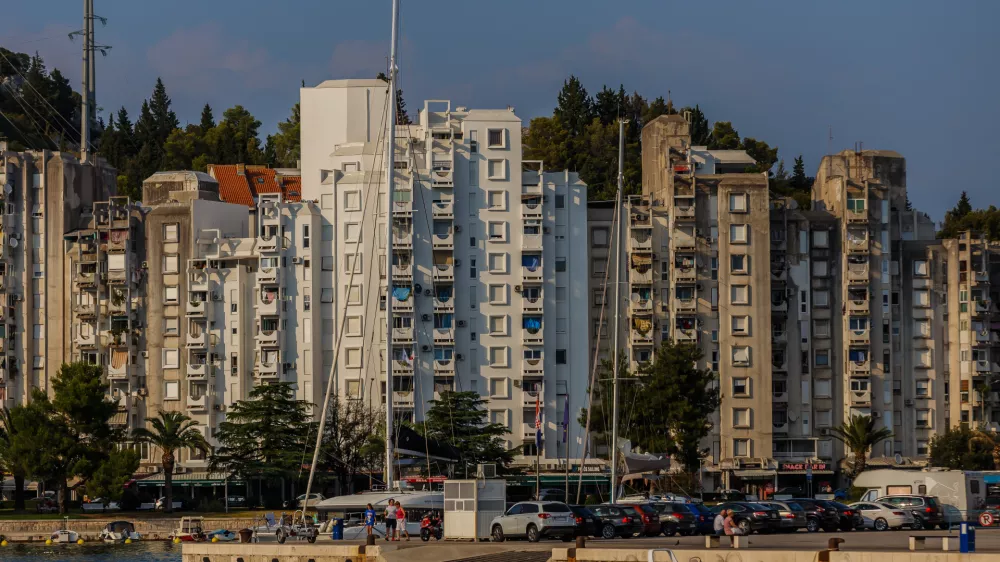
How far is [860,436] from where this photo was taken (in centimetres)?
13700

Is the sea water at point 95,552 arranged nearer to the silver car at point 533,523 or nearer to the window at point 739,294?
the silver car at point 533,523

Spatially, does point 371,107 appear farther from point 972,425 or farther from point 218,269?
point 972,425

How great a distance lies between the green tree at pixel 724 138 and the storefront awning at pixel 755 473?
173 ft

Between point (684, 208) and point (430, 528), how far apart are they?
71.6 meters

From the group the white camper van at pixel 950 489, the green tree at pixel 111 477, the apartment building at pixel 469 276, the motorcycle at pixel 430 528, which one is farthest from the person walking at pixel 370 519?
the apartment building at pixel 469 276

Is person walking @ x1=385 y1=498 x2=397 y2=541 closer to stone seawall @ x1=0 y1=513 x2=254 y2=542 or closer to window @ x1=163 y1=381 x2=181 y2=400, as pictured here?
stone seawall @ x1=0 y1=513 x2=254 y2=542

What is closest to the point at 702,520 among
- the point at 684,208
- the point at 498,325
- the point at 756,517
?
the point at 756,517

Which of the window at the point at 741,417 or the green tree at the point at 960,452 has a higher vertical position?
the window at the point at 741,417

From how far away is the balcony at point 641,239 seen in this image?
5561 inches

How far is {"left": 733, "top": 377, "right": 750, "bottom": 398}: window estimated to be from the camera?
140500 millimetres

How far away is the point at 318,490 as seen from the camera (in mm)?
126625

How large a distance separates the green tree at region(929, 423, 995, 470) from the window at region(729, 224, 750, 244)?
69.8 ft

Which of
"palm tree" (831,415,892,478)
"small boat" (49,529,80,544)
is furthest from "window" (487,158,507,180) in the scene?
"small boat" (49,529,80,544)

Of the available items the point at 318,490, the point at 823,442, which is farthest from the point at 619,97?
the point at 318,490
